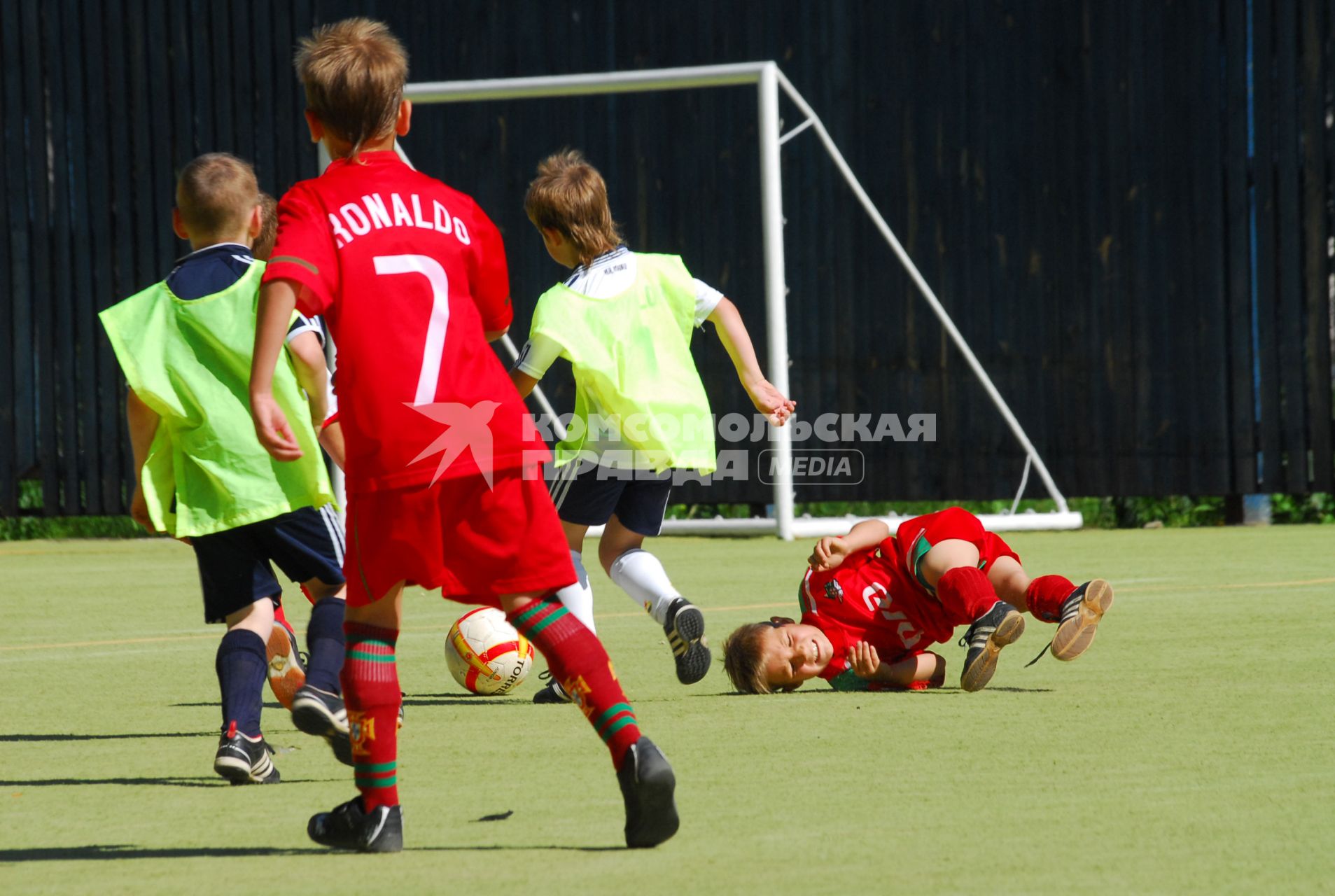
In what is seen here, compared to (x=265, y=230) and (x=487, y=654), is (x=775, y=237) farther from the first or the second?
(x=265, y=230)

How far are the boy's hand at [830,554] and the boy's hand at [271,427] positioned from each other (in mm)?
2184

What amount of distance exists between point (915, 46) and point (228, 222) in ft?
27.0

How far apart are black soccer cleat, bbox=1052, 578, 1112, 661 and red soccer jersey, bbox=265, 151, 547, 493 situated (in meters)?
2.13

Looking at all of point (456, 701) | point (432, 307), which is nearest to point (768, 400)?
point (456, 701)

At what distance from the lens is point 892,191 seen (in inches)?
451

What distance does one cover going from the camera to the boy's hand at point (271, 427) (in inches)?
114

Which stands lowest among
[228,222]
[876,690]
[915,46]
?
[876,690]

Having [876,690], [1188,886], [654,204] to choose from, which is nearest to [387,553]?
[1188,886]

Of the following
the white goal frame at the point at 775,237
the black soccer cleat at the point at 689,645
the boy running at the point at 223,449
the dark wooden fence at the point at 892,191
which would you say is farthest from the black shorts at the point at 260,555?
the dark wooden fence at the point at 892,191

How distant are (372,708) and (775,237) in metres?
7.90

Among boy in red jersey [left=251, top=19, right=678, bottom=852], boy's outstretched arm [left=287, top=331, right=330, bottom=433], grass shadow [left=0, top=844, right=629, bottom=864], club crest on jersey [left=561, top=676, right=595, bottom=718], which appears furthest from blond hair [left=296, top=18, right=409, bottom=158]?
grass shadow [left=0, top=844, right=629, bottom=864]

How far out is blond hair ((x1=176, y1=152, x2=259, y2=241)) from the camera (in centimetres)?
393

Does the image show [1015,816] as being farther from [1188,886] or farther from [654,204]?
[654,204]

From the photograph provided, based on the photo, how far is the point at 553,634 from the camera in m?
2.98
